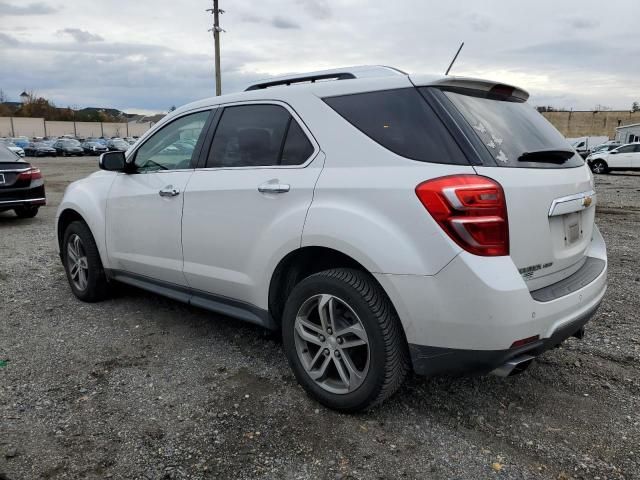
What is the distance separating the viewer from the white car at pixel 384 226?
2393mm

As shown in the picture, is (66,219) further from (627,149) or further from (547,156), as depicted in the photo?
(627,149)

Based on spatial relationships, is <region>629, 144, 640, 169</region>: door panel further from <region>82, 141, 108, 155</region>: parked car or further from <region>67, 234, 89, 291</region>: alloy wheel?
<region>82, 141, 108, 155</region>: parked car

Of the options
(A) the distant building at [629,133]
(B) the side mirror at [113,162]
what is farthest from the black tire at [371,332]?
(A) the distant building at [629,133]

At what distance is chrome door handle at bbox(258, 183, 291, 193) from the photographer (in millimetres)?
3002

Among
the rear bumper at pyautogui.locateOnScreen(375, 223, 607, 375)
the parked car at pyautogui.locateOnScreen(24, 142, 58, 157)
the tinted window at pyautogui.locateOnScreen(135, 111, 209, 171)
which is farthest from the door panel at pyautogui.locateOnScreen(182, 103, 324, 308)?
the parked car at pyautogui.locateOnScreen(24, 142, 58, 157)

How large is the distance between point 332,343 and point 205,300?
1176 mm

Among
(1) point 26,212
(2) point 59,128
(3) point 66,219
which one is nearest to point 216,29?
(1) point 26,212

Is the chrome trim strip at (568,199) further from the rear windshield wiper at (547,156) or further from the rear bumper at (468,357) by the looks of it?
the rear bumper at (468,357)

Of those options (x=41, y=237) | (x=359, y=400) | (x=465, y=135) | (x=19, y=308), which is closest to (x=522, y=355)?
(x=359, y=400)

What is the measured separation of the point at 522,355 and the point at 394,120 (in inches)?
51.6

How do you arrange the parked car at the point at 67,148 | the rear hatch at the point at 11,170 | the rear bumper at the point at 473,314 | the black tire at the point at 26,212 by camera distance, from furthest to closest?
the parked car at the point at 67,148 → the black tire at the point at 26,212 → the rear hatch at the point at 11,170 → the rear bumper at the point at 473,314

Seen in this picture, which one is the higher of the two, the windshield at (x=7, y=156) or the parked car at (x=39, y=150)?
the windshield at (x=7, y=156)

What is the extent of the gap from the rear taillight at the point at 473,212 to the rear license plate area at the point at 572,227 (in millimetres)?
574

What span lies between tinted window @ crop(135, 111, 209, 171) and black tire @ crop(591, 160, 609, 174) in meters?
26.9
